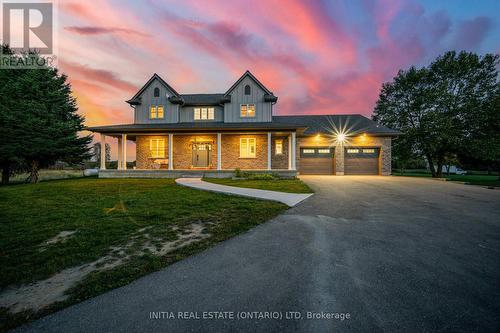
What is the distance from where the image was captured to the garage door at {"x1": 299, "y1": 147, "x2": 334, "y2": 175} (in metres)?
20.4

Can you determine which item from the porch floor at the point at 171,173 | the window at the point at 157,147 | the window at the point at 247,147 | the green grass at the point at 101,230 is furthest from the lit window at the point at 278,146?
the green grass at the point at 101,230

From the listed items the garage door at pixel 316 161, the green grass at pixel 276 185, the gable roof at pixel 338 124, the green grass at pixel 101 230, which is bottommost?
the green grass at pixel 101 230

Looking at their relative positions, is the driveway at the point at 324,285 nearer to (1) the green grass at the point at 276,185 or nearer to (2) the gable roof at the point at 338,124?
(1) the green grass at the point at 276,185

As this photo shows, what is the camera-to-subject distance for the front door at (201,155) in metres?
18.0

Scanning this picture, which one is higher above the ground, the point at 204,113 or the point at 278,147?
the point at 204,113

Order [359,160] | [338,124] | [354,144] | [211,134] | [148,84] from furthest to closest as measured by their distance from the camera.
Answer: [338,124] → [359,160] → [354,144] → [148,84] → [211,134]

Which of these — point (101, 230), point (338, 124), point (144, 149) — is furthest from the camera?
point (338, 124)

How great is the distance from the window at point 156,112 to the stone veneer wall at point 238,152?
252 inches

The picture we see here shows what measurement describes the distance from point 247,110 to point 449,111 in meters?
21.2

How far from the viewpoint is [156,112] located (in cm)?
1842

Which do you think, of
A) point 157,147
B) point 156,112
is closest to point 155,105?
point 156,112

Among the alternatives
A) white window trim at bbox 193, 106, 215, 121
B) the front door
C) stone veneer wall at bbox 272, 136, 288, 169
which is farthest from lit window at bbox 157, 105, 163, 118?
stone veneer wall at bbox 272, 136, 288, 169

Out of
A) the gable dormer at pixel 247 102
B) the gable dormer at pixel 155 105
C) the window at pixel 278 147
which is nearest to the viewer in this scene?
the gable dormer at pixel 247 102

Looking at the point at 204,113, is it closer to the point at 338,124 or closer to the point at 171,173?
the point at 171,173
